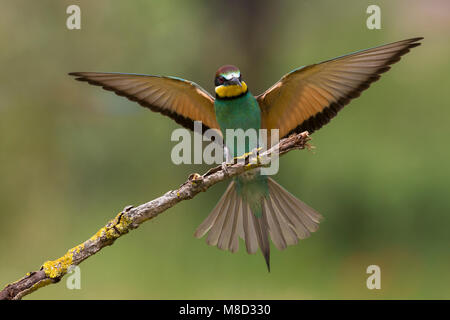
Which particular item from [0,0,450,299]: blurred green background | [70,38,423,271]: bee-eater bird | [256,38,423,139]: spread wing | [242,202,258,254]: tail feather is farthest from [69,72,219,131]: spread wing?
[0,0,450,299]: blurred green background

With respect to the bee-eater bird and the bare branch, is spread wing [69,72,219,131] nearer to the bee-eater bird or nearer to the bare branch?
the bee-eater bird

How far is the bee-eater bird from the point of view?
1.98 metres

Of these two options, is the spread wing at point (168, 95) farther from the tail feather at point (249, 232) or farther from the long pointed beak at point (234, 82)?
the tail feather at point (249, 232)

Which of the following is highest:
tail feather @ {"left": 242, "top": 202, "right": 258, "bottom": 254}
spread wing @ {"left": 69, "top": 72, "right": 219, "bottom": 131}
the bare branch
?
spread wing @ {"left": 69, "top": 72, "right": 219, "bottom": 131}

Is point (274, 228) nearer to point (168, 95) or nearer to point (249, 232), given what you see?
point (249, 232)

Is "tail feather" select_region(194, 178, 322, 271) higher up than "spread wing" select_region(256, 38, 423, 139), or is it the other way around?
"spread wing" select_region(256, 38, 423, 139)

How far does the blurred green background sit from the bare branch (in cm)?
236

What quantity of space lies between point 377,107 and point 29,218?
2.67 m

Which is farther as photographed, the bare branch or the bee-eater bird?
the bee-eater bird

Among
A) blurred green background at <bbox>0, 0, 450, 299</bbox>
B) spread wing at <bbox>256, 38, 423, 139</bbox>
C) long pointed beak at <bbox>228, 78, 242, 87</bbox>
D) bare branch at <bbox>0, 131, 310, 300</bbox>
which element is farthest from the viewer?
blurred green background at <bbox>0, 0, 450, 299</bbox>

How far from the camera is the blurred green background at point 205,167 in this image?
4.10 metres

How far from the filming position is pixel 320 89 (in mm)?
1980

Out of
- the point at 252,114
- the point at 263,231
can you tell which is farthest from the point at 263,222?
the point at 252,114

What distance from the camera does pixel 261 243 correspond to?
212 centimetres
